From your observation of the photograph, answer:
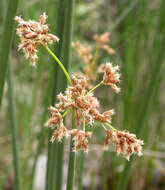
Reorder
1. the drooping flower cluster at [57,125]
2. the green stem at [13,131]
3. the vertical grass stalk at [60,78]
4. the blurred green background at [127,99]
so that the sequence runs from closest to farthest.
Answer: the drooping flower cluster at [57,125] < the vertical grass stalk at [60,78] < the green stem at [13,131] < the blurred green background at [127,99]

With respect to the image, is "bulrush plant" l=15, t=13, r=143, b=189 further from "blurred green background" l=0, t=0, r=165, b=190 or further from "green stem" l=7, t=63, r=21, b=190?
"blurred green background" l=0, t=0, r=165, b=190

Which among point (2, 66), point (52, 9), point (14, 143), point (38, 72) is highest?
point (52, 9)

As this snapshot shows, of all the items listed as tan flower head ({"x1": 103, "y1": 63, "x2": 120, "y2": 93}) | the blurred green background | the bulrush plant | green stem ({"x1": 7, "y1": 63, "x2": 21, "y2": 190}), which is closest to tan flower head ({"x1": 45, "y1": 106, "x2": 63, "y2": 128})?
the bulrush plant

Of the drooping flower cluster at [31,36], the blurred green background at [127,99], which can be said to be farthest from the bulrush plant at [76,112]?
the blurred green background at [127,99]

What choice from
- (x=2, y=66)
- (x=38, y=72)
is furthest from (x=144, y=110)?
(x=38, y=72)

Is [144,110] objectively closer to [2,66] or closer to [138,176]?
[2,66]

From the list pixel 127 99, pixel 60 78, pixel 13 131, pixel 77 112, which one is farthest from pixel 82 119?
pixel 127 99

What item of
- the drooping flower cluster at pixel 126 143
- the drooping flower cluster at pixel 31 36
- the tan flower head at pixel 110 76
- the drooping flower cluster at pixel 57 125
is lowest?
the drooping flower cluster at pixel 126 143

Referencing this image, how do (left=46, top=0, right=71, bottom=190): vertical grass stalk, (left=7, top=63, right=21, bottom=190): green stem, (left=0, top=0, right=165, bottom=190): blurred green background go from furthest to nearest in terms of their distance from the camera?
(left=0, top=0, right=165, bottom=190): blurred green background → (left=7, top=63, right=21, bottom=190): green stem → (left=46, top=0, right=71, bottom=190): vertical grass stalk

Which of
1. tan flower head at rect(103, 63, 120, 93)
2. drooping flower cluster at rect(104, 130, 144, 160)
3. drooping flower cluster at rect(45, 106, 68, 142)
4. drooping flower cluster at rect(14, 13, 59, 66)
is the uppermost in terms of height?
drooping flower cluster at rect(14, 13, 59, 66)

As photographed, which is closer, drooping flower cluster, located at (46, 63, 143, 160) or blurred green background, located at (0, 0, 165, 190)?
drooping flower cluster, located at (46, 63, 143, 160)

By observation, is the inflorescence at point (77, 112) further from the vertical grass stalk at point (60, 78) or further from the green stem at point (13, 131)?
the green stem at point (13, 131)
